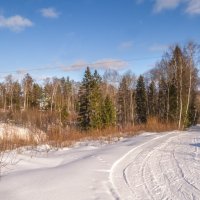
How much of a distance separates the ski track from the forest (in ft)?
22.4

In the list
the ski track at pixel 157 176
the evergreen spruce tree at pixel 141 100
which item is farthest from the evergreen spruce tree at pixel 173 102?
the ski track at pixel 157 176

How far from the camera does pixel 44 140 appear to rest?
49.5 ft

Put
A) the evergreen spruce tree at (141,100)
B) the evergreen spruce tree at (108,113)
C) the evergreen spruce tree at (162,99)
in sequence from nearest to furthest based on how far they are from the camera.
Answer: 1. the evergreen spruce tree at (108,113)
2. the evergreen spruce tree at (162,99)
3. the evergreen spruce tree at (141,100)

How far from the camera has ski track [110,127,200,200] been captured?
5.91 m

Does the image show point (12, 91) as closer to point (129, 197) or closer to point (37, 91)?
point (37, 91)

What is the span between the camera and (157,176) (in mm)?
7508

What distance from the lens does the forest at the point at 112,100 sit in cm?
3441

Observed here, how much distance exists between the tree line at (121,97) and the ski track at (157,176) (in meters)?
11.7

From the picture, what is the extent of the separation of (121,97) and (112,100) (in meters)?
4.45

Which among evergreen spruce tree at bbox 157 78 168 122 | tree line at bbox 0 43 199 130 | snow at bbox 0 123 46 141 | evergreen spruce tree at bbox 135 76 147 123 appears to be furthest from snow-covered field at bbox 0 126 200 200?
evergreen spruce tree at bbox 135 76 147 123

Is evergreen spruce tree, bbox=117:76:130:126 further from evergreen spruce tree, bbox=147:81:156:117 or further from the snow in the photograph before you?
the snow

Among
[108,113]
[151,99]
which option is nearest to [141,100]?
[151,99]

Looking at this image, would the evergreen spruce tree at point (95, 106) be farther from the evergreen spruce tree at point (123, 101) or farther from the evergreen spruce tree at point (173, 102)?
the evergreen spruce tree at point (123, 101)

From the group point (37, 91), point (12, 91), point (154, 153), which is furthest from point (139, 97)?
point (154, 153)
